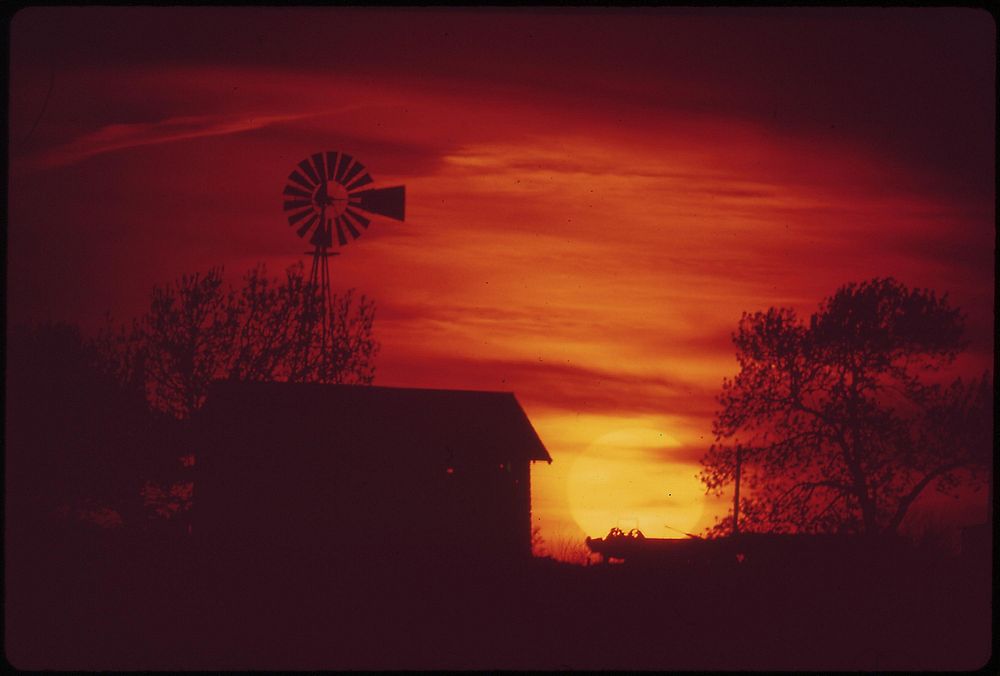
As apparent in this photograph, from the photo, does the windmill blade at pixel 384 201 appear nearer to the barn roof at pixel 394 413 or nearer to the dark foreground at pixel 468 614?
the barn roof at pixel 394 413

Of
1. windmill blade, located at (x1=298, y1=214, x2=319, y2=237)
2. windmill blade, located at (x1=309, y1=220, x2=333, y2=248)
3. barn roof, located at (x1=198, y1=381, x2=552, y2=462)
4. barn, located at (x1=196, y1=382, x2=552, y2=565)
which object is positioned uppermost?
windmill blade, located at (x1=298, y1=214, x2=319, y2=237)

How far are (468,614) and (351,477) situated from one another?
7.29 metres

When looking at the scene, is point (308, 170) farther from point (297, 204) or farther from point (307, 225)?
point (307, 225)

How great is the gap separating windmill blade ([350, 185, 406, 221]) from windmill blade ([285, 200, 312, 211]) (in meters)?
0.96

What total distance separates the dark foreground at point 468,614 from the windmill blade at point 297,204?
7.54 meters

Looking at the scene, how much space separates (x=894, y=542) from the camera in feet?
89.7

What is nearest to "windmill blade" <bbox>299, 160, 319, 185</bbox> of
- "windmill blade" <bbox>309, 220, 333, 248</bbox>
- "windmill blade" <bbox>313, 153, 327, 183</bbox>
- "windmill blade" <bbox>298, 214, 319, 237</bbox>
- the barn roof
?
"windmill blade" <bbox>313, 153, 327, 183</bbox>

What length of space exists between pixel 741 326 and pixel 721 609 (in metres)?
12.1

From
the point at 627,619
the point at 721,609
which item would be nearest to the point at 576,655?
the point at 627,619

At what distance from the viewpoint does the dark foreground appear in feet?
58.3

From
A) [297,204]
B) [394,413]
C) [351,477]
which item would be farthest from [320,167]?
[351,477]

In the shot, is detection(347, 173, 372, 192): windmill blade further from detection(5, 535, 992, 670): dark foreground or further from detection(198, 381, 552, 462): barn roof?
detection(5, 535, 992, 670): dark foreground

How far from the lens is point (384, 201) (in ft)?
90.7

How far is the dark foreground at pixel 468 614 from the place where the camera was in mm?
17766
